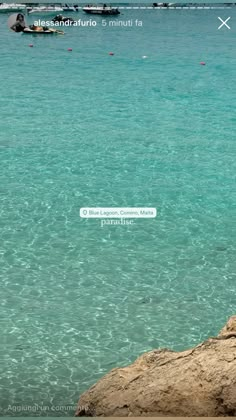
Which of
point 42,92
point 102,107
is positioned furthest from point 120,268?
point 42,92

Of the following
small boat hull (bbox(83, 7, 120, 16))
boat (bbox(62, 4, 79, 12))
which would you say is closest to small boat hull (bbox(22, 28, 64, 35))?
boat (bbox(62, 4, 79, 12))

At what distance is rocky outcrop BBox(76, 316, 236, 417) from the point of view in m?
5.52

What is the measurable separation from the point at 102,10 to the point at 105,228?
74.2 feet

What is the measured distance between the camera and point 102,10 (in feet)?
110

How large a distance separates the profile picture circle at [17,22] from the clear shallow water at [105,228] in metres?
8.63

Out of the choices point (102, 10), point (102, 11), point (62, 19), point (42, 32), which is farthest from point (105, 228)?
point (42, 32)

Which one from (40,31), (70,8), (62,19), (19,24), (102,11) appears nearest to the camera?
(62,19)

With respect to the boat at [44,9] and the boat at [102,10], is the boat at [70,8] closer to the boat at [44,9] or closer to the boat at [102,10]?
the boat at [44,9]

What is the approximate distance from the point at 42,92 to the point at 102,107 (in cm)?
321

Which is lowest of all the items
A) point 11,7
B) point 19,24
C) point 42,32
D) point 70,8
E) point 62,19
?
point 42,32

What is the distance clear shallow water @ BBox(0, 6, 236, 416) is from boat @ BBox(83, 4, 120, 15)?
761cm

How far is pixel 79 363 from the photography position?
338 inches

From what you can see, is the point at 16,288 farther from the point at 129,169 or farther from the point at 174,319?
the point at 129,169

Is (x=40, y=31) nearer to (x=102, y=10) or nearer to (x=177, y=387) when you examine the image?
(x=102, y=10)
